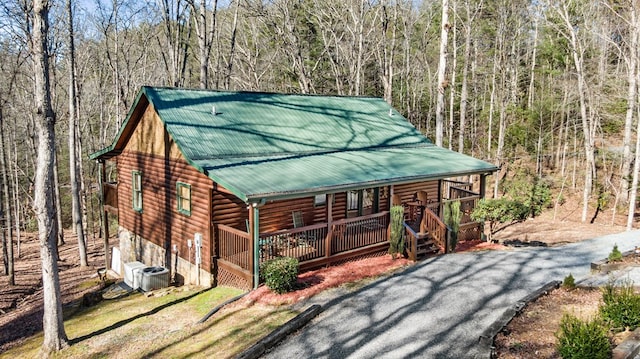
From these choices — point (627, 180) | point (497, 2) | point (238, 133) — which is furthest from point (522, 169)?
point (238, 133)

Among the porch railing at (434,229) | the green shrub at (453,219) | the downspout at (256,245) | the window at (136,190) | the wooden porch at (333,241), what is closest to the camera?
the downspout at (256,245)

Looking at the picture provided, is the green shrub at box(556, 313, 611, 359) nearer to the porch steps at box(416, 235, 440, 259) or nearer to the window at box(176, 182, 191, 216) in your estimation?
the porch steps at box(416, 235, 440, 259)

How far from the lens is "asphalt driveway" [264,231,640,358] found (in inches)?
317

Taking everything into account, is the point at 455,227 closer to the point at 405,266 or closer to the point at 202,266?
the point at 405,266

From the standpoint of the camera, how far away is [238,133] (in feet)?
48.9

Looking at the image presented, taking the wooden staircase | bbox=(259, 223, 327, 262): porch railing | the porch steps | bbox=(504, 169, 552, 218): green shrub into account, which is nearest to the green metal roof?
bbox=(259, 223, 327, 262): porch railing

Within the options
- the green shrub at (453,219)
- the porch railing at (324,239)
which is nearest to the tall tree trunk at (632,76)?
the green shrub at (453,219)

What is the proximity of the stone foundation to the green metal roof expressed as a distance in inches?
140

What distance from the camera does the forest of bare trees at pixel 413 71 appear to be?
26.6 meters

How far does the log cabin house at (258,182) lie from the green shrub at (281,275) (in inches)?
28.2

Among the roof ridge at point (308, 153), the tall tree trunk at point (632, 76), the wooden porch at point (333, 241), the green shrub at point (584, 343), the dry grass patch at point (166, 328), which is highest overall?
the tall tree trunk at point (632, 76)

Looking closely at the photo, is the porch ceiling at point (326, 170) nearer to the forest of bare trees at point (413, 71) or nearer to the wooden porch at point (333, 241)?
the wooden porch at point (333, 241)

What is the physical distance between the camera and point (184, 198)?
1429 centimetres

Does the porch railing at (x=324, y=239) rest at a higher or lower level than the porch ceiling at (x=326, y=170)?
lower
